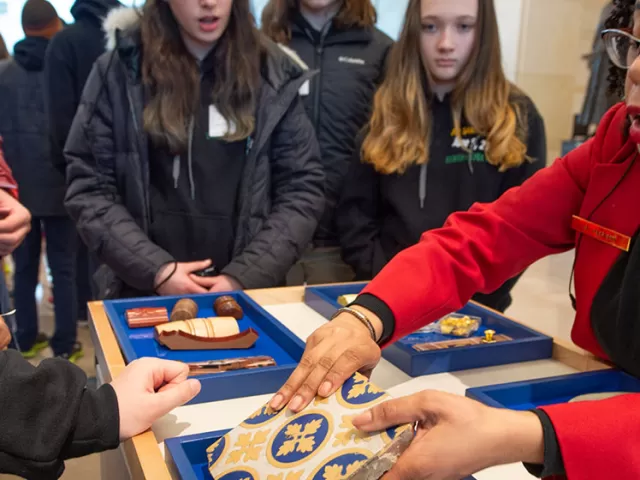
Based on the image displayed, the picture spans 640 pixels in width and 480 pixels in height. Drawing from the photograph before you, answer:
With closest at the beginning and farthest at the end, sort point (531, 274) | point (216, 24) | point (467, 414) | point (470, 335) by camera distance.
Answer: point (467, 414) < point (470, 335) < point (216, 24) < point (531, 274)

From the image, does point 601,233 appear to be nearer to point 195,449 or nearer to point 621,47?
point 621,47

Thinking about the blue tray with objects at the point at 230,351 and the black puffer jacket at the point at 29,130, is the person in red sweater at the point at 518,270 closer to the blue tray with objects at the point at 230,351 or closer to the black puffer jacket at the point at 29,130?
the blue tray with objects at the point at 230,351

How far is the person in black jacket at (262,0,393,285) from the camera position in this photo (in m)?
2.15

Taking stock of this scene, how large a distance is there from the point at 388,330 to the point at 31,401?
1.74 ft

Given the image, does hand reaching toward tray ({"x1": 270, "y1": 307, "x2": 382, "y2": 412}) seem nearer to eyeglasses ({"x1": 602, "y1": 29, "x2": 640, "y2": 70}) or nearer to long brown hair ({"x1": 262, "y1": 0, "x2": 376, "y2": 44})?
eyeglasses ({"x1": 602, "y1": 29, "x2": 640, "y2": 70})

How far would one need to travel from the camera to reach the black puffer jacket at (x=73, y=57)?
2.48m

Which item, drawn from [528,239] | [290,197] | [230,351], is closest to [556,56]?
[290,197]

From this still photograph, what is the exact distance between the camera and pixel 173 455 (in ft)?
2.68

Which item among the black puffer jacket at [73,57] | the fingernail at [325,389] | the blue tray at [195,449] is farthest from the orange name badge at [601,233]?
the black puffer jacket at [73,57]

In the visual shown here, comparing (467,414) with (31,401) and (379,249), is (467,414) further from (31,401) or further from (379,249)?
(379,249)

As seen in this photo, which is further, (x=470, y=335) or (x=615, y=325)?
(x=470, y=335)

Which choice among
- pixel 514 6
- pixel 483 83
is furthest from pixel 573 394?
pixel 514 6

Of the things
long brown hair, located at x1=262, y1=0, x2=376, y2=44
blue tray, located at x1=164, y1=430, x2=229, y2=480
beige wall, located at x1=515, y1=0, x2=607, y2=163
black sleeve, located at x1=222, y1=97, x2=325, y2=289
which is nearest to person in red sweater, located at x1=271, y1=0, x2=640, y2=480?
blue tray, located at x1=164, y1=430, x2=229, y2=480

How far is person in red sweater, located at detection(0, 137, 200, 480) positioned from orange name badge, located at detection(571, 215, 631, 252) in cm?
66
